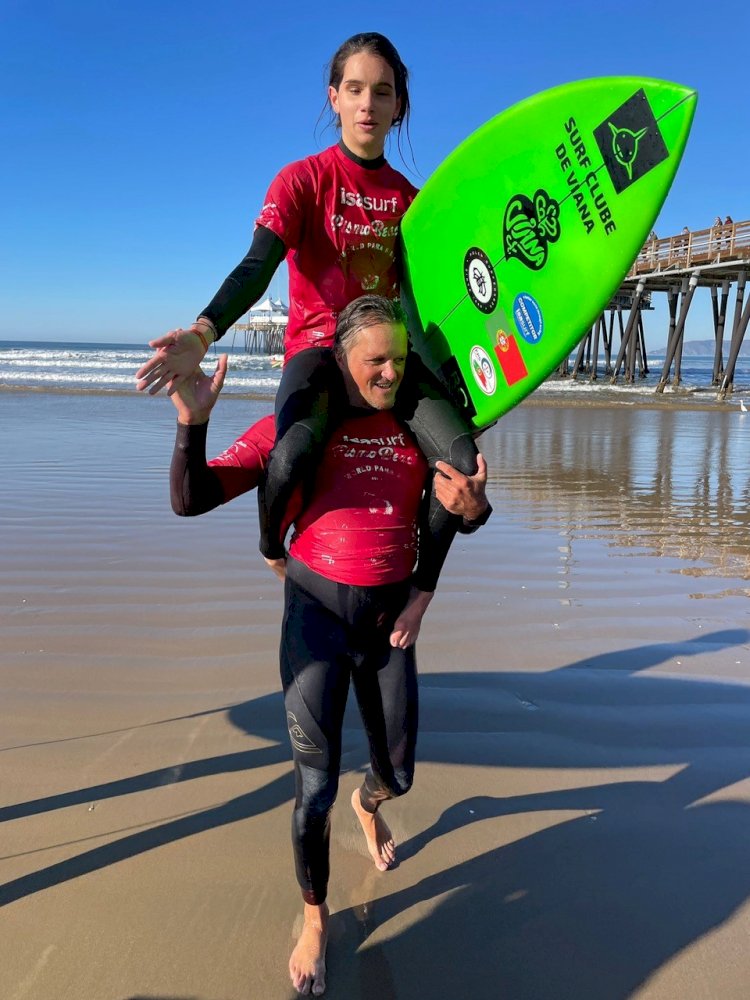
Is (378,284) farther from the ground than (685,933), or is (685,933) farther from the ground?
(378,284)

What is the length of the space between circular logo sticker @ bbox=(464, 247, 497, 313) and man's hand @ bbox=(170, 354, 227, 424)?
1.13 m

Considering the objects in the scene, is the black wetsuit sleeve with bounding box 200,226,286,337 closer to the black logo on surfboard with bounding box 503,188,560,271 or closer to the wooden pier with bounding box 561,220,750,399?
the black logo on surfboard with bounding box 503,188,560,271

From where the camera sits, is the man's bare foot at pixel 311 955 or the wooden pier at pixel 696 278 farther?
the wooden pier at pixel 696 278

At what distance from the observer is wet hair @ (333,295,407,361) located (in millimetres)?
2170

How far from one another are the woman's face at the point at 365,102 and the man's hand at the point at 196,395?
93 centimetres

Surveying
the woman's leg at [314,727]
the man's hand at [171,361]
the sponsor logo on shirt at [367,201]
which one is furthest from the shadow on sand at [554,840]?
the sponsor logo on shirt at [367,201]

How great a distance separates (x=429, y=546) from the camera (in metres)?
2.30

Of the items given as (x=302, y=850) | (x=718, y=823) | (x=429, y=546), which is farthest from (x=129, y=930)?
(x=718, y=823)

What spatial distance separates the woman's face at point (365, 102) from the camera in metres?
2.35

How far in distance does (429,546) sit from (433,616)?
2322 millimetres

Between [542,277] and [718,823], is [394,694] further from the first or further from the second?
[542,277]

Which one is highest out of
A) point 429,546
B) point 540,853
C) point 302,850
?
point 429,546

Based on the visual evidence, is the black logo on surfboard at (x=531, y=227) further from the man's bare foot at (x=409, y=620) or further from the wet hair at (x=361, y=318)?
the man's bare foot at (x=409, y=620)

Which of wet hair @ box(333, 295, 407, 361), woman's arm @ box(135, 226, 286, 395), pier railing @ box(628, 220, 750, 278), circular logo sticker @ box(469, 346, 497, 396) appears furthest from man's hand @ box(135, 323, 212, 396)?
pier railing @ box(628, 220, 750, 278)
